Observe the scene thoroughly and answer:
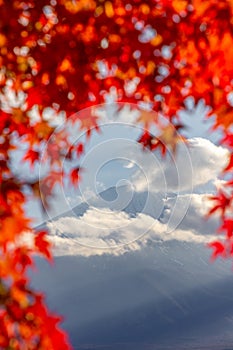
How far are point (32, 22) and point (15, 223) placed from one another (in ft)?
8.47

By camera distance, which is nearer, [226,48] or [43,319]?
[43,319]

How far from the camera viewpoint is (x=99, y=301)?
12475 cm

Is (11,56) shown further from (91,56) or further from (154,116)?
(154,116)

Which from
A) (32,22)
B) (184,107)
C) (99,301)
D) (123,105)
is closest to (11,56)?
(32,22)

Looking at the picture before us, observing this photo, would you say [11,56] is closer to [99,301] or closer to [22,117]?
[22,117]

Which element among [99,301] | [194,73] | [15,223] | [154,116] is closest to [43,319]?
[15,223]

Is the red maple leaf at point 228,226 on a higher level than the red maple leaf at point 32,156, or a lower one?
lower

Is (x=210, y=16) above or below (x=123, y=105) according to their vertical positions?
above

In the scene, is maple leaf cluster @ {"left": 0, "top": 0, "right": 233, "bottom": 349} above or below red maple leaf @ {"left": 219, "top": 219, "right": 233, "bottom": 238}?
above

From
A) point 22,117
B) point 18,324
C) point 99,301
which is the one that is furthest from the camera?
point 99,301

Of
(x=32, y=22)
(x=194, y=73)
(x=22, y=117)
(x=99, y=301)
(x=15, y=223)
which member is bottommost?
(x=15, y=223)

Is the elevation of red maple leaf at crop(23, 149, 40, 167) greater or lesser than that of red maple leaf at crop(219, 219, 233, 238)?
greater

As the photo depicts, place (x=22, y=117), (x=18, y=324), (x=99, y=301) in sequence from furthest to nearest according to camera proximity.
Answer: (x=99, y=301)
(x=22, y=117)
(x=18, y=324)

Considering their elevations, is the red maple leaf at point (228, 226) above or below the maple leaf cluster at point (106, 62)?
below
